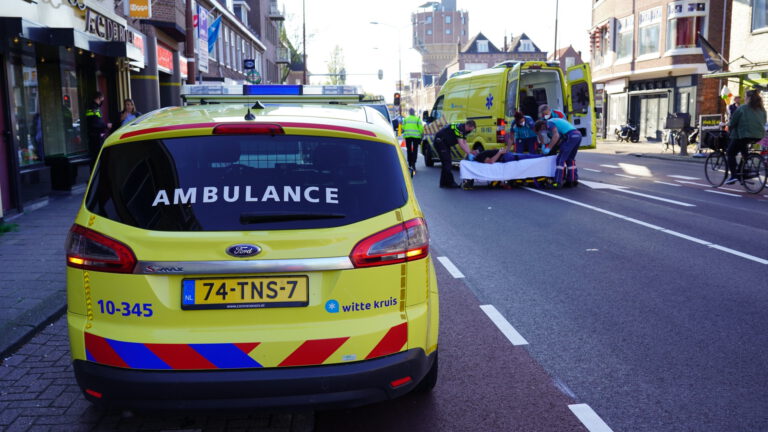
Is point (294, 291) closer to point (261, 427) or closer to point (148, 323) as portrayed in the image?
point (148, 323)

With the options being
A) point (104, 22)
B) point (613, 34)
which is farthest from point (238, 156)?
point (613, 34)

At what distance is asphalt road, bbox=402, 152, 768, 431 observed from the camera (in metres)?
4.14

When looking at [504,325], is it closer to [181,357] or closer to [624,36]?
[181,357]

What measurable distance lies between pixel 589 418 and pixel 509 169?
39.8 ft

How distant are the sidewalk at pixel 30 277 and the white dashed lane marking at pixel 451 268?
3.62 meters

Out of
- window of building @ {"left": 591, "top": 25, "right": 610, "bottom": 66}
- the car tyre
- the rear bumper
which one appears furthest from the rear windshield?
window of building @ {"left": 591, "top": 25, "right": 610, "bottom": 66}

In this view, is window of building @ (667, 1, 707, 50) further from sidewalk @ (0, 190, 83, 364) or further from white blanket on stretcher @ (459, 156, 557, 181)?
sidewalk @ (0, 190, 83, 364)

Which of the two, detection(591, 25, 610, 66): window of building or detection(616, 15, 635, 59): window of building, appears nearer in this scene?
detection(616, 15, 635, 59): window of building

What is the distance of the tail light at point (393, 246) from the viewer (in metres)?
3.22

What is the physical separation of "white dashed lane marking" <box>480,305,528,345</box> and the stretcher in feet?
32.3

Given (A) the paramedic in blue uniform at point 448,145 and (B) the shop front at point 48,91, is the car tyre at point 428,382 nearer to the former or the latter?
(B) the shop front at point 48,91

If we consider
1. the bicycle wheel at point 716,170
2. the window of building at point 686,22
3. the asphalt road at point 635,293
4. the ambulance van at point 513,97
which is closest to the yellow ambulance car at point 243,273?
the asphalt road at point 635,293

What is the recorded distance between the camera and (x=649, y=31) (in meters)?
40.4

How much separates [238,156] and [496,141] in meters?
15.7
